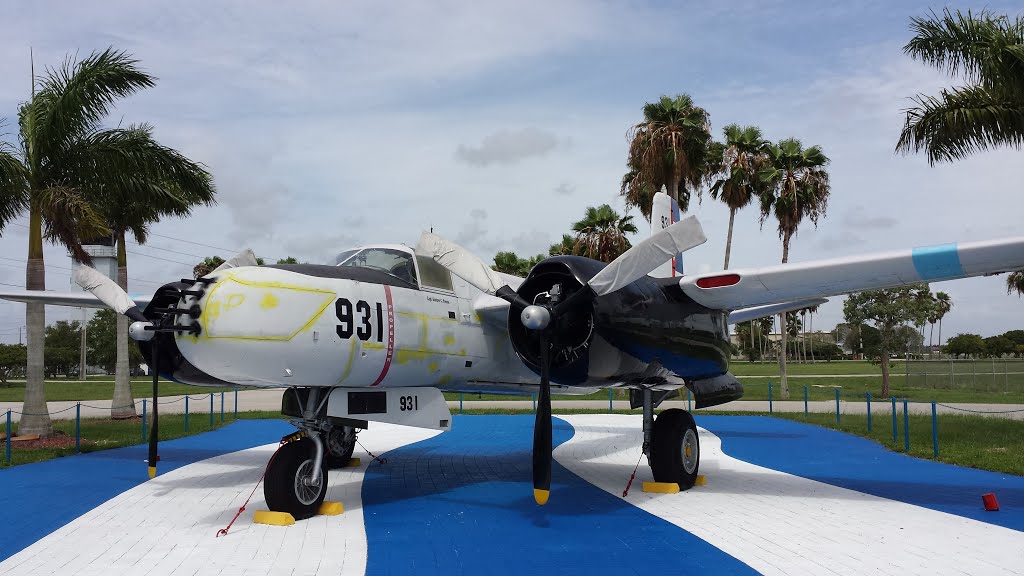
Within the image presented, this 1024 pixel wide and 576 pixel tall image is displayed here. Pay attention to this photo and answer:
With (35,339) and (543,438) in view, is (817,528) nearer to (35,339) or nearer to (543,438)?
(543,438)

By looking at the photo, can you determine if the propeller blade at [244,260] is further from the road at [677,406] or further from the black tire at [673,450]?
the road at [677,406]

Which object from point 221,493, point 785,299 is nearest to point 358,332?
point 221,493

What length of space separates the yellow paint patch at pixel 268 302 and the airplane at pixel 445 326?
0.01m

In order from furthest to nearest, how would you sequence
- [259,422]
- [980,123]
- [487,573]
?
1. [259,422]
2. [980,123]
3. [487,573]

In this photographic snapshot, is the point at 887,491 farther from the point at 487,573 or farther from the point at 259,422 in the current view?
the point at 259,422

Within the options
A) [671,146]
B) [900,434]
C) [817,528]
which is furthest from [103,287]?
[671,146]

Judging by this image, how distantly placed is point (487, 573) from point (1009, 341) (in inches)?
4265

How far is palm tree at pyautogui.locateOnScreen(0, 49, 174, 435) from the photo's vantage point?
52.0 ft

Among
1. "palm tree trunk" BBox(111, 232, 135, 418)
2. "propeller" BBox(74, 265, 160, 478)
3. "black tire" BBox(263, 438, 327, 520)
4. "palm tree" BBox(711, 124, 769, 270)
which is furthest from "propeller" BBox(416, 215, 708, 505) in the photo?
"palm tree" BBox(711, 124, 769, 270)

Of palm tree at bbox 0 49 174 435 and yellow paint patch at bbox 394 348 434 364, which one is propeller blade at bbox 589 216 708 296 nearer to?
yellow paint patch at bbox 394 348 434 364

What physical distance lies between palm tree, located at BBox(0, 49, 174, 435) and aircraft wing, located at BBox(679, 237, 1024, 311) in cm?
1249

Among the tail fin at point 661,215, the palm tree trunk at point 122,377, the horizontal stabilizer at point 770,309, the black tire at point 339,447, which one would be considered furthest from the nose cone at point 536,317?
the palm tree trunk at point 122,377

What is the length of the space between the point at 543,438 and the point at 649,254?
2.50m

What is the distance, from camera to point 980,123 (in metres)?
15.8
